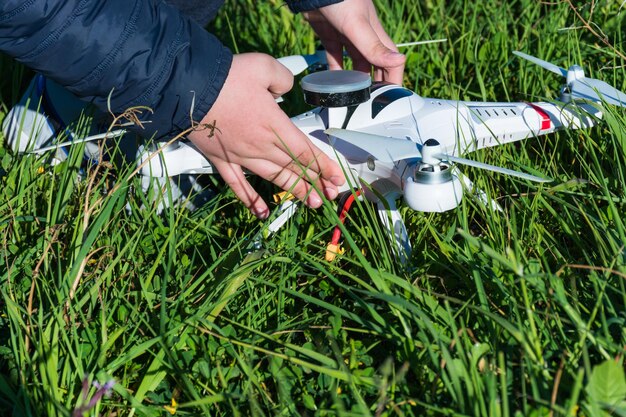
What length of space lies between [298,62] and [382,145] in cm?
54

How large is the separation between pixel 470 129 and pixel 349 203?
271mm

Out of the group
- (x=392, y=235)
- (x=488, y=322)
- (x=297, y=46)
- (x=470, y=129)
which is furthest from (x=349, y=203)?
(x=297, y=46)

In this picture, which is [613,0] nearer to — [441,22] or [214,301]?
[441,22]

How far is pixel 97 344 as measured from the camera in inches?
50.3

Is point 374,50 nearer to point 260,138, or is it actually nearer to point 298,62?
point 298,62

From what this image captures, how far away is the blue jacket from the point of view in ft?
4.36

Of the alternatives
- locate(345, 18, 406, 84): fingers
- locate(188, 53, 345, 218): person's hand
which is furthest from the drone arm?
locate(188, 53, 345, 218): person's hand

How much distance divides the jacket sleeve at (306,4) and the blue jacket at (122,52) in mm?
389

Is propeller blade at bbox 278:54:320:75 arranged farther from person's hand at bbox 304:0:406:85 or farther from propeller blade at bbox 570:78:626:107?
propeller blade at bbox 570:78:626:107

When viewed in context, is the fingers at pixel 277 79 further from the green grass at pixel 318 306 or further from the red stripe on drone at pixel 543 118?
the red stripe on drone at pixel 543 118

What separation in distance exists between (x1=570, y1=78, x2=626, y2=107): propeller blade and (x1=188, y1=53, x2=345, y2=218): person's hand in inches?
21.4

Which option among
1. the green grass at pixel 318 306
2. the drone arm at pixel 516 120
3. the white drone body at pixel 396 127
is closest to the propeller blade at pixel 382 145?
the white drone body at pixel 396 127

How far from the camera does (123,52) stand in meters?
1.37

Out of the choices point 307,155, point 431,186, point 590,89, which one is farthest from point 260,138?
point 590,89
